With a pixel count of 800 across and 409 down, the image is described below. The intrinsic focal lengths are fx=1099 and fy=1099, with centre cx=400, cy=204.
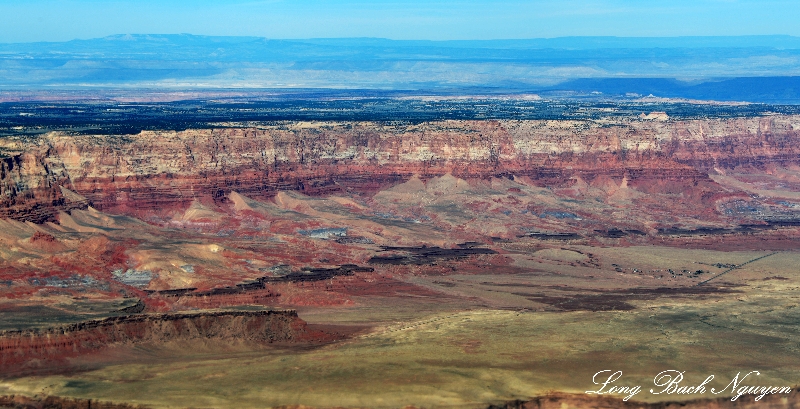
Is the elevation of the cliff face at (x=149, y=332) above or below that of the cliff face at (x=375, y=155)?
below

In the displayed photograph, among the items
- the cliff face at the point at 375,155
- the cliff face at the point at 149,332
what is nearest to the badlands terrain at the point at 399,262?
the cliff face at the point at 149,332

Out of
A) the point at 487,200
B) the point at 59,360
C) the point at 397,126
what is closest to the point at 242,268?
the point at 59,360

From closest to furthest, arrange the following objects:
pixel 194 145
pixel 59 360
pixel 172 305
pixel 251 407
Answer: pixel 251 407 < pixel 59 360 < pixel 172 305 < pixel 194 145

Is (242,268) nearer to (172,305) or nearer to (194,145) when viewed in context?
(172,305)

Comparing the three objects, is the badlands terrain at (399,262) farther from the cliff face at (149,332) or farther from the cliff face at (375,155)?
the cliff face at (375,155)

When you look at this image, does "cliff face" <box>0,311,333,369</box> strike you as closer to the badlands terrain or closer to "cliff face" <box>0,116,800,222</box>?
the badlands terrain

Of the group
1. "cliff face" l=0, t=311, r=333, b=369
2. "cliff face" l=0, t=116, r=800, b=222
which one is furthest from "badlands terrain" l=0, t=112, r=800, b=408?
"cliff face" l=0, t=116, r=800, b=222
